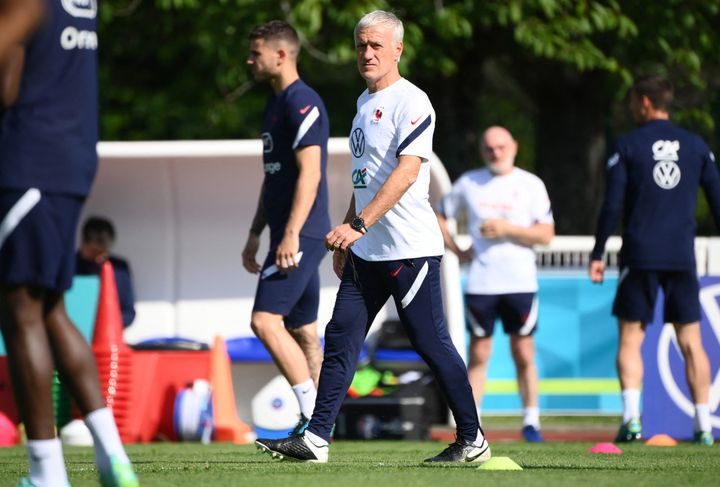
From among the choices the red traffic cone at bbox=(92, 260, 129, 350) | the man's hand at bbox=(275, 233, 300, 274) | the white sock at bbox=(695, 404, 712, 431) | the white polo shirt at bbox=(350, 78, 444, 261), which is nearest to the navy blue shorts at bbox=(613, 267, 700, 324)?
the white sock at bbox=(695, 404, 712, 431)

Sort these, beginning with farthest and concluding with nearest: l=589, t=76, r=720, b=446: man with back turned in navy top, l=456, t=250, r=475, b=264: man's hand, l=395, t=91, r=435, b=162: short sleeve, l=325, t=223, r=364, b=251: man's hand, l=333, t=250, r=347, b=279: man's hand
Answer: l=456, t=250, r=475, b=264: man's hand < l=589, t=76, r=720, b=446: man with back turned in navy top < l=333, t=250, r=347, b=279: man's hand < l=395, t=91, r=435, b=162: short sleeve < l=325, t=223, r=364, b=251: man's hand

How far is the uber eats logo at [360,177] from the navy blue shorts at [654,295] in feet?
12.0

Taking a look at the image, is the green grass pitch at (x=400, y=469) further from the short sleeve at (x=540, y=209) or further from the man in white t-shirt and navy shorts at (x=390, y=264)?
the short sleeve at (x=540, y=209)

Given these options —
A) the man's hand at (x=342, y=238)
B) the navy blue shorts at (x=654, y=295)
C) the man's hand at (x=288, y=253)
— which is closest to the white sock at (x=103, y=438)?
the man's hand at (x=342, y=238)

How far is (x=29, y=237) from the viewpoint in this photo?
4824 mm

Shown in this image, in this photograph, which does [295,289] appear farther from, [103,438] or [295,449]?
[103,438]

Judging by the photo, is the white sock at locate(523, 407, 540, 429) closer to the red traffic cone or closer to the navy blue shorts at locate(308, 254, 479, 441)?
the red traffic cone

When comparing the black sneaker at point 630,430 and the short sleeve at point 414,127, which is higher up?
the short sleeve at point 414,127

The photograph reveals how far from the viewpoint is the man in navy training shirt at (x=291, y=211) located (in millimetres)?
8016

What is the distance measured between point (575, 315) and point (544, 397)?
795mm

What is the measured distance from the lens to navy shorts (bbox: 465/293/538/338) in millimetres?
10742

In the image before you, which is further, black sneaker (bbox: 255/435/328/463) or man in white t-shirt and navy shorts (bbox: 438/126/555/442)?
man in white t-shirt and navy shorts (bbox: 438/126/555/442)

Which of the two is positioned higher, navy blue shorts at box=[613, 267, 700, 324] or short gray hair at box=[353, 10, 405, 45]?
short gray hair at box=[353, 10, 405, 45]

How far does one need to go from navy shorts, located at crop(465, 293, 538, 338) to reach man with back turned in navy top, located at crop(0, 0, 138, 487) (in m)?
5.96
